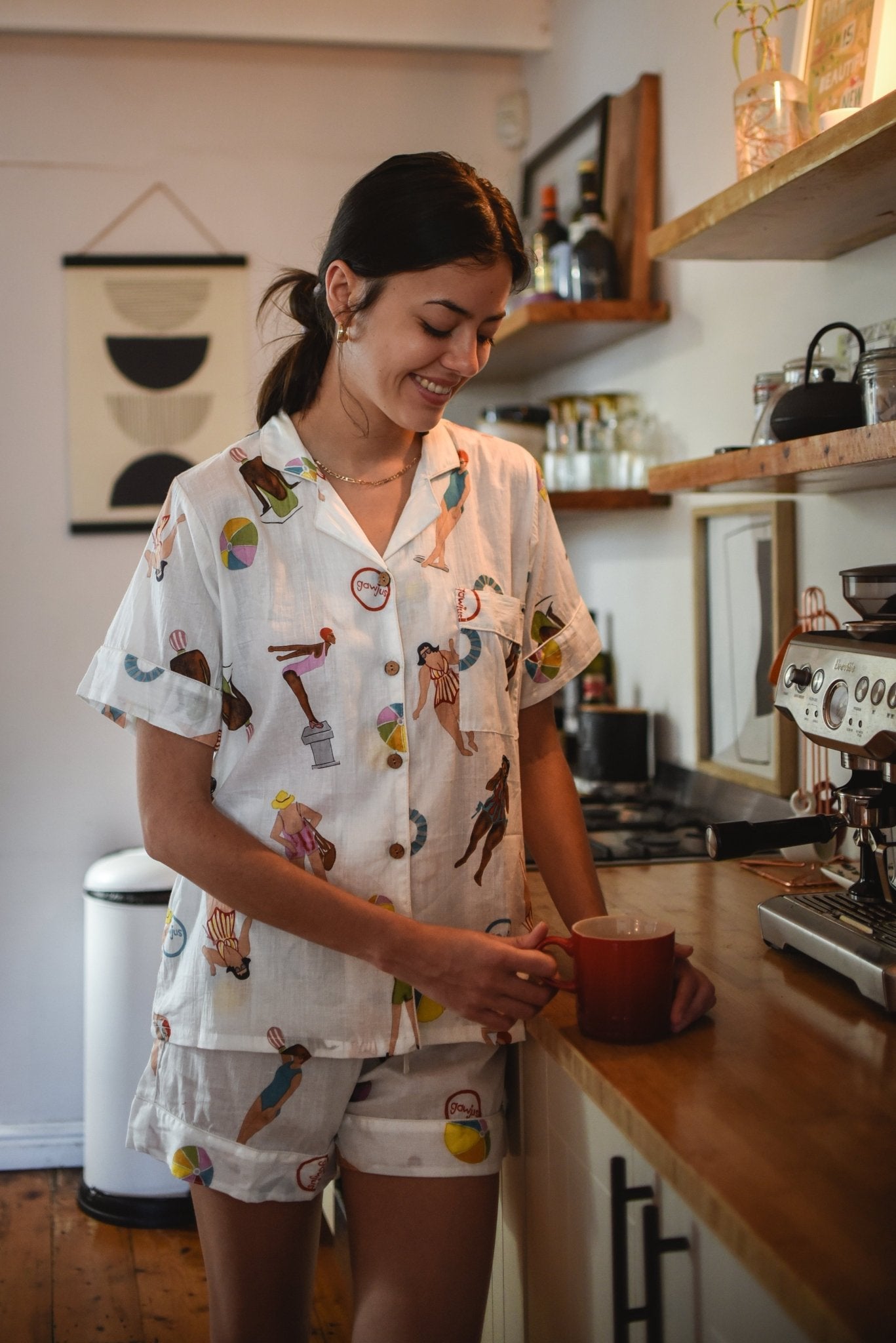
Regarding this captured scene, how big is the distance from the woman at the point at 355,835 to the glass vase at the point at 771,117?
0.47 metres

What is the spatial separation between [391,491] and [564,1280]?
0.86 m

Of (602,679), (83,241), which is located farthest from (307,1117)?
(83,241)

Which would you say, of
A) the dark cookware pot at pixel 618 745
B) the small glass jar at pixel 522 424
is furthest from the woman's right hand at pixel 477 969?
the small glass jar at pixel 522 424

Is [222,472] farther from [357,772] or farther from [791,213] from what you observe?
[791,213]

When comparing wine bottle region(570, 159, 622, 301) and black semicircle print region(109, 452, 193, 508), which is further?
black semicircle print region(109, 452, 193, 508)

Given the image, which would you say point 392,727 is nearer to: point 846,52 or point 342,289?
point 342,289

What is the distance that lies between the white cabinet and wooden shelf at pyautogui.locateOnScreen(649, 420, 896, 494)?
0.71 m

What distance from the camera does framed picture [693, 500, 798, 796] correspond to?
6.46ft

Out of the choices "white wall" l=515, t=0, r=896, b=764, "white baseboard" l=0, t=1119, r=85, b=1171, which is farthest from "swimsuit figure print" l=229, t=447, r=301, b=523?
"white baseboard" l=0, t=1119, r=85, b=1171

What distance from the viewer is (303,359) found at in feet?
4.61

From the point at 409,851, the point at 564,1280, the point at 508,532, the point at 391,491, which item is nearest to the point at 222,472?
the point at 391,491

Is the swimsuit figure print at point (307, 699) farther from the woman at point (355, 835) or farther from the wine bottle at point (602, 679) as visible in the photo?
the wine bottle at point (602, 679)

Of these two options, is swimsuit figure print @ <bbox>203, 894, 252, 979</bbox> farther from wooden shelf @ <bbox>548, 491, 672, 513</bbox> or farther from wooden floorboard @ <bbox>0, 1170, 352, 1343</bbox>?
wooden shelf @ <bbox>548, 491, 672, 513</bbox>

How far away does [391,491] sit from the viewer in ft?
4.55
